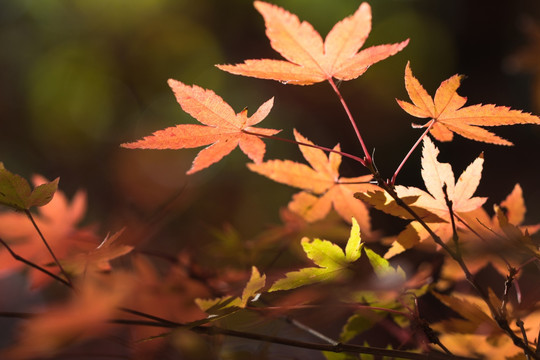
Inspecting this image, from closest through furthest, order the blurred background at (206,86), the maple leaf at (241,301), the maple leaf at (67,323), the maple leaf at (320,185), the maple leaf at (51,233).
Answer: the maple leaf at (67,323), the maple leaf at (241,301), the maple leaf at (320,185), the maple leaf at (51,233), the blurred background at (206,86)

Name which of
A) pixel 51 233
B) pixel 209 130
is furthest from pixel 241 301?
pixel 51 233

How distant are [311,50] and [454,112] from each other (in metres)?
0.19

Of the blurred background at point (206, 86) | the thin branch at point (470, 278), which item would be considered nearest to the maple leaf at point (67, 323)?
the thin branch at point (470, 278)

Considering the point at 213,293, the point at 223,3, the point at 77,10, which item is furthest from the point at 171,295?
the point at 77,10

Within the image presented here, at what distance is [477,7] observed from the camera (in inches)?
116

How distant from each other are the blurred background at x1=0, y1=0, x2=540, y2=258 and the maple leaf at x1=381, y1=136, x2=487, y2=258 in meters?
1.35

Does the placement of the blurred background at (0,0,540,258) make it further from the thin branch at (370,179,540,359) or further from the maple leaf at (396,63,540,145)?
the thin branch at (370,179,540,359)

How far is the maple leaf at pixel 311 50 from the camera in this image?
0.52m

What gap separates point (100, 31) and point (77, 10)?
0.40m

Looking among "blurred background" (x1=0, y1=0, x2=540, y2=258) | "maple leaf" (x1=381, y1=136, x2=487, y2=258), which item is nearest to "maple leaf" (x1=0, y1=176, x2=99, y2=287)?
"maple leaf" (x1=381, y1=136, x2=487, y2=258)

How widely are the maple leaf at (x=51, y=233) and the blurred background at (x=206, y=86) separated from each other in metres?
1.32

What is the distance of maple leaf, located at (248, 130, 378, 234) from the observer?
686 millimetres

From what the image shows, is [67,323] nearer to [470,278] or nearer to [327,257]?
[327,257]

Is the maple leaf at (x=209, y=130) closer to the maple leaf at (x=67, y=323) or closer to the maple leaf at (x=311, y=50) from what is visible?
the maple leaf at (x=311, y=50)
